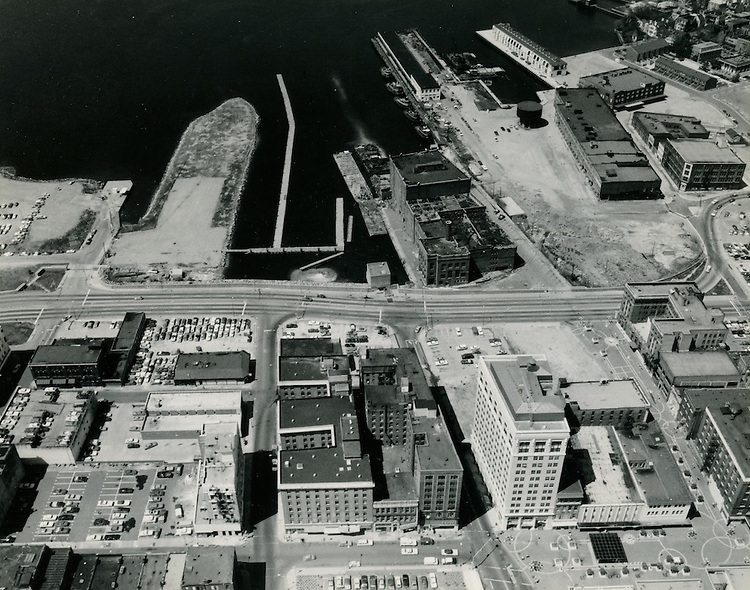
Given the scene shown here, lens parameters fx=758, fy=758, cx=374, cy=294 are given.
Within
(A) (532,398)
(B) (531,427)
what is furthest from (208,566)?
(A) (532,398)

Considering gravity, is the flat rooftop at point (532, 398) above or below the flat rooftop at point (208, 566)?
above

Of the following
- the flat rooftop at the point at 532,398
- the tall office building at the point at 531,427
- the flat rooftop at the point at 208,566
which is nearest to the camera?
the flat rooftop at the point at 208,566

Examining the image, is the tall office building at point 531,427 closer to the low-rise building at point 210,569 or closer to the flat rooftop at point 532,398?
the flat rooftop at point 532,398

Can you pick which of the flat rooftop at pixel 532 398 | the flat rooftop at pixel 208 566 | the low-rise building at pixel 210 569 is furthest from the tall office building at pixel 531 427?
the flat rooftop at pixel 208 566

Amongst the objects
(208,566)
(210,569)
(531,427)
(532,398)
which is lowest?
(210,569)

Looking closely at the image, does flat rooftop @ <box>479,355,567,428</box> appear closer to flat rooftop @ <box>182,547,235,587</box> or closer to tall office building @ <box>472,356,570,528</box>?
tall office building @ <box>472,356,570,528</box>

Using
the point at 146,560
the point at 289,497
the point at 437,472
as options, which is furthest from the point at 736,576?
the point at 146,560

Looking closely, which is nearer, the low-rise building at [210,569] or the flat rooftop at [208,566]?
the low-rise building at [210,569]

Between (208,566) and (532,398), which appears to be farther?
(532,398)

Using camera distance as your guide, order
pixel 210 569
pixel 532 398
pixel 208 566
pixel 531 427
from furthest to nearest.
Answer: pixel 532 398 < pixel 531 427 < pixel 208 566 < pixel 210 569

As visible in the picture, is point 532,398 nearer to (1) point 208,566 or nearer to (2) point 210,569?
(2) point 210,569
